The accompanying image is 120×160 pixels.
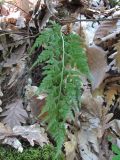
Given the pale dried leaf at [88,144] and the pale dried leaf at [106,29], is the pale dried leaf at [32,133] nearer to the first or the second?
the pale dried leaf at [88,144]

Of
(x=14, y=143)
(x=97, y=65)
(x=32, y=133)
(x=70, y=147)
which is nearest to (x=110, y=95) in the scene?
(x=97, y=65)

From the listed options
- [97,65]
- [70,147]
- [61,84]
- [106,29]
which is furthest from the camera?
[106,29]

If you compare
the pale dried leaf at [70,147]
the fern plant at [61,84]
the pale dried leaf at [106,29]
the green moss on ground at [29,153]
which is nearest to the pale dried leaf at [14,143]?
the green moss on ground at [29,153]

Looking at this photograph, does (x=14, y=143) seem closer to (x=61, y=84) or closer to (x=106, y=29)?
(x=61, y=84)

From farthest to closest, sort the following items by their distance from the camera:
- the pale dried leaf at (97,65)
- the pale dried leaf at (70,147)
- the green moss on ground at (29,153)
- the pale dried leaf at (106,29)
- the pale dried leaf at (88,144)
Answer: the pale dried leaf at (106,29), the pale dried leaf at (97,65), the pale dried leaf at (88,144), the pale dried leaf at (70,147), the green moss on ground at (29,153)

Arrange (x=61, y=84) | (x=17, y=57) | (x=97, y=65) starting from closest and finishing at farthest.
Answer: (x=61, y=84) < (x=97, y=65) < (x=17, y=57)

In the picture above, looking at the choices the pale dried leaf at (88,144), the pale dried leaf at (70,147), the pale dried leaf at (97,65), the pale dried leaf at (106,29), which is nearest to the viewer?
the pale dried leaf at (70,147)

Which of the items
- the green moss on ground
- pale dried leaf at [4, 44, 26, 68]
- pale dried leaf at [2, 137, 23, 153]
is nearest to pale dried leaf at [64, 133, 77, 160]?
the green moss on ground
